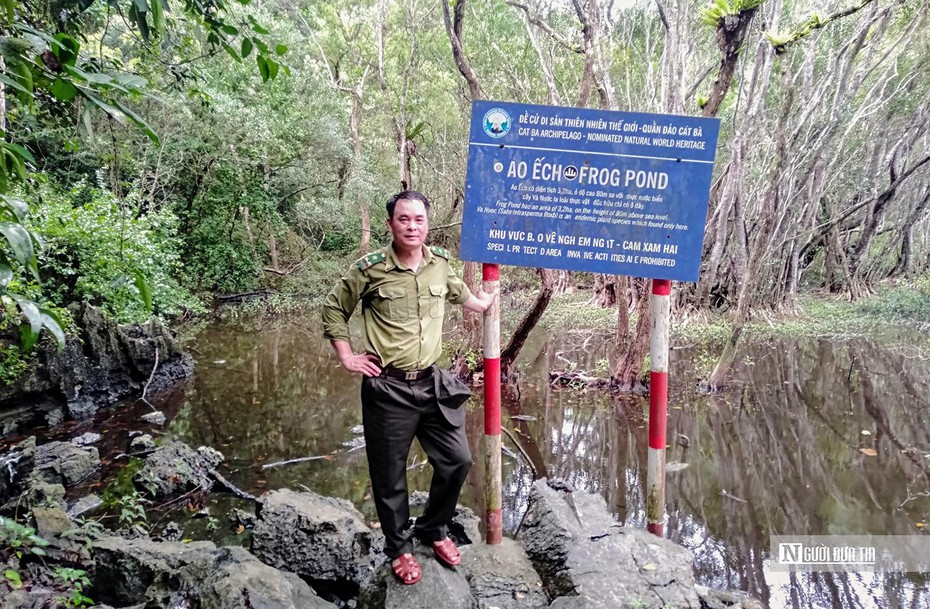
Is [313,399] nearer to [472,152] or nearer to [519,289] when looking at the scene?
[472,152]

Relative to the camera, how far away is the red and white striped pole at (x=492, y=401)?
118 inches

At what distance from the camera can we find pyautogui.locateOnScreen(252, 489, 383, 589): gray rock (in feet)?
11.0

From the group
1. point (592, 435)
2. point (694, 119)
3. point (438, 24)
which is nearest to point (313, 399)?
point (592, 435)

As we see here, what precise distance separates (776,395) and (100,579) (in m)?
7.76

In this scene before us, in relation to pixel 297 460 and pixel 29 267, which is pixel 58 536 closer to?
pixel 297 460

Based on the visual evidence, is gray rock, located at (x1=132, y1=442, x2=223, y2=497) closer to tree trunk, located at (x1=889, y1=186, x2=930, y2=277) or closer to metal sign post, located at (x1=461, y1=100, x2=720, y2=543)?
metal sign post, located at (x1=461, y1=100, x2=720, y2=543)

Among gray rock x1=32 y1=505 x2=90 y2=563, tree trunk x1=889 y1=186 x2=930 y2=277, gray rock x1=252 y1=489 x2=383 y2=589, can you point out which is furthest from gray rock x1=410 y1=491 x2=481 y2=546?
tree trunk x1=889 y1=186 x2=930 y2=277

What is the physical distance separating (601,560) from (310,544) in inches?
69.9

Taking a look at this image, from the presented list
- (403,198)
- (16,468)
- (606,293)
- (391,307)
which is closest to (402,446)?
(391,307)

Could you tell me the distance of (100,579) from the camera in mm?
3080

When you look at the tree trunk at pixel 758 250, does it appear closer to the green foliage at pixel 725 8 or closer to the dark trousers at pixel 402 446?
the green foliage at pixel 725 8

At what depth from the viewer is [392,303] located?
261 centimetres

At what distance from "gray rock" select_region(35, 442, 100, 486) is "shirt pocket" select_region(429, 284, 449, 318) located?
4.30 m

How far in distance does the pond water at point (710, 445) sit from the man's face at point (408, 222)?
111 inches
